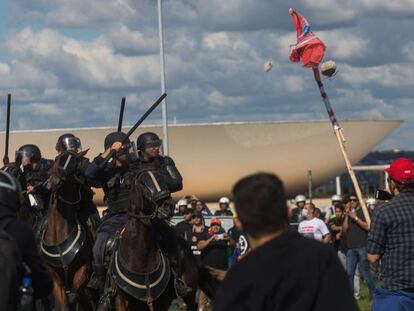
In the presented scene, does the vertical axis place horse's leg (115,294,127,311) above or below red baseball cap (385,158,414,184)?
below

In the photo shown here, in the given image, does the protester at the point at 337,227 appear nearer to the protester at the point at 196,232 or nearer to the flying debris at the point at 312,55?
the protester at the point at 196,232

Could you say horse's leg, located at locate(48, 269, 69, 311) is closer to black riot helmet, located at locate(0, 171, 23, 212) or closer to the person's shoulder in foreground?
black riot helmet, located at locate(0, 171, 23, 212)

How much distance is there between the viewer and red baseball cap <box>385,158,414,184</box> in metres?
8.99

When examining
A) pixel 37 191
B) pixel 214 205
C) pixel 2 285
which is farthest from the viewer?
pixel 214 205

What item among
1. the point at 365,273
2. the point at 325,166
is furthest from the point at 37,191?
the point at 325,166

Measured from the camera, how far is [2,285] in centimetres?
637

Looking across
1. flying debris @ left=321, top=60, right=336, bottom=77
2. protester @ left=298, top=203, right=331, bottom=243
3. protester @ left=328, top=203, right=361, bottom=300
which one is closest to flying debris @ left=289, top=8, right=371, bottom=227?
flying debris @ left=321, top=60, right=336, bottom=77

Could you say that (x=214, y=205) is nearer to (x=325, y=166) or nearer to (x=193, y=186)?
(x=193, y=186)

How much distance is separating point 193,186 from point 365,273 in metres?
57.4

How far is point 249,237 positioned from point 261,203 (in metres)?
0.22

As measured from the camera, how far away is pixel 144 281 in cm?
1180

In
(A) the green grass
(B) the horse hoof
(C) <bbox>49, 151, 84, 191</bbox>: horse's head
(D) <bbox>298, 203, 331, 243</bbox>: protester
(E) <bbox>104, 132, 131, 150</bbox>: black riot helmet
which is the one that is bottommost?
(A) the green grass

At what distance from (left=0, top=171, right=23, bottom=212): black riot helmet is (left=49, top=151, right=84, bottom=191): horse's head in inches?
289

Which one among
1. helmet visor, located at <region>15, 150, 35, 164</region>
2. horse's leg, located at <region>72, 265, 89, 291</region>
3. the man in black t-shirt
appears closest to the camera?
horse's leg, located at <region>72, 265, 89, 291</region>
